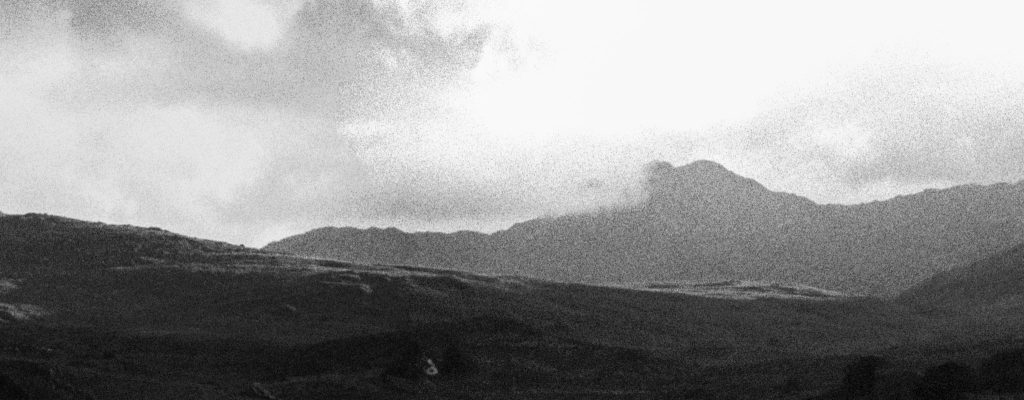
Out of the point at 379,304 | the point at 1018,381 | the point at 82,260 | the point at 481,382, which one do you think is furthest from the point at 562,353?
the point at 82,260

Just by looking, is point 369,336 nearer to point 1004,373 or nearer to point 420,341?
point 420,341

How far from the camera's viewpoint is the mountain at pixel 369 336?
111 m

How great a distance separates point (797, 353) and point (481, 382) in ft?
153

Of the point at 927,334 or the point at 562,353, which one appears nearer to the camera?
the point at 562,353

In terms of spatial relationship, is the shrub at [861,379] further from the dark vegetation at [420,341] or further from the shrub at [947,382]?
the shrub at [947,382]

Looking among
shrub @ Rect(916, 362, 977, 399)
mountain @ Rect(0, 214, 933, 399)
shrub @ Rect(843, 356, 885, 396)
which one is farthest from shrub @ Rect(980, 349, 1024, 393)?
mountain @ Rect(0, 214, 933, 399)

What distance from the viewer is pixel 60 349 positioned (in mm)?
129375

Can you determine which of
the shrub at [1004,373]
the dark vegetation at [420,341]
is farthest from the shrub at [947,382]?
the shrub at [1004,373]

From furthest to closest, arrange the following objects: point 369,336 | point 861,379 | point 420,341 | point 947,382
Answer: point 420,341 < point 369,336 < point 861,379 < point 947,382

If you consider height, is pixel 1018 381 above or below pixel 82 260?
below

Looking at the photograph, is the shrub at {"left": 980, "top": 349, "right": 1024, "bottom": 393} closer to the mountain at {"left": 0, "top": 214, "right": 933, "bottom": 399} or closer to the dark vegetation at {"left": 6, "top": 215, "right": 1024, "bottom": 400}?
the dark vegetation at {"left": 6, "top": 215, "right": 1024, "bottom": 400}

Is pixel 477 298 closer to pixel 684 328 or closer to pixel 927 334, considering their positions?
pixel 684 328

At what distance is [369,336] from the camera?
5138 inches

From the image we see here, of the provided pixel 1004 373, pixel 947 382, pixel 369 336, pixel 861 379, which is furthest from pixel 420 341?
pixel 947 382
